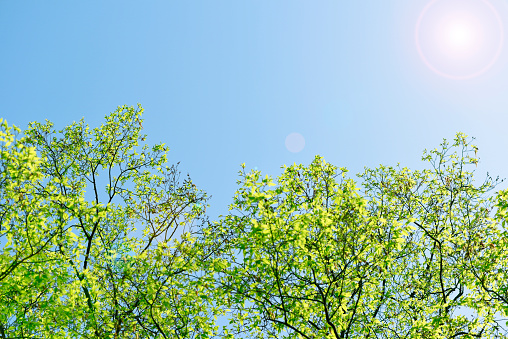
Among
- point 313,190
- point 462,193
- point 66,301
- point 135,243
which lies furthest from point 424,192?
point 66,301

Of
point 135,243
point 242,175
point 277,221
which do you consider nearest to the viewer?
point 277,221

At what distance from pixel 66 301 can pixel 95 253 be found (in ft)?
6.78

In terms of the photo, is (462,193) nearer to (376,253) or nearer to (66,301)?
(376,253)

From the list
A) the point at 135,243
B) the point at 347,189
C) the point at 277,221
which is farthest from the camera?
the point at 135,243

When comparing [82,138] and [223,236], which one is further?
[82,138]

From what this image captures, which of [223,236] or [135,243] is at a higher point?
[135,243]

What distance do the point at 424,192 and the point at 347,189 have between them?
10.9 m

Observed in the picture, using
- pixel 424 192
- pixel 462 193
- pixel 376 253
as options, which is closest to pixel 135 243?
pixel 376 253

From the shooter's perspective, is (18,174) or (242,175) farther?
(242,175)

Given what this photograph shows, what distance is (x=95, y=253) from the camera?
52.6ft

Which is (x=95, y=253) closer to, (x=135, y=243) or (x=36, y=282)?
(x=36, y=282)

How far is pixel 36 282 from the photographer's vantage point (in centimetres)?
1400

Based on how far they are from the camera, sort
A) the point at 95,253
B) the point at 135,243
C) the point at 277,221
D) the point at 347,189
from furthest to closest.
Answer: the point at 135,243 → the point at 95,253 → the point at 347,189 → the point at 277,221

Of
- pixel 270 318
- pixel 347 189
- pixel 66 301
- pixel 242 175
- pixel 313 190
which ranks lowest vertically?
pixel 270 318
